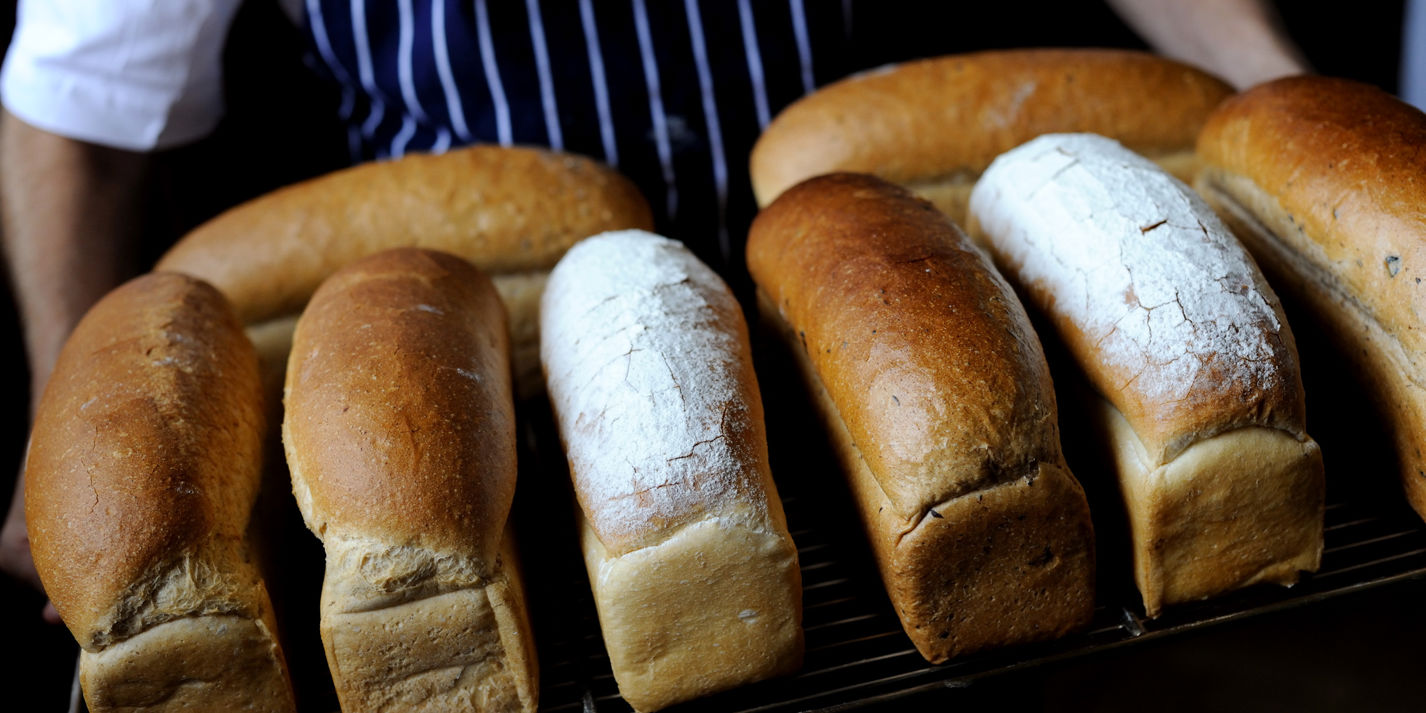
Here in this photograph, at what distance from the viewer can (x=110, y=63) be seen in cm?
162

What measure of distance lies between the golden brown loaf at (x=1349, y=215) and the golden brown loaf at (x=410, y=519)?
0.94 m

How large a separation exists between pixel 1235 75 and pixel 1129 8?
360 millimetres

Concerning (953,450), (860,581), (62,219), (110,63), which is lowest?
(860,581)

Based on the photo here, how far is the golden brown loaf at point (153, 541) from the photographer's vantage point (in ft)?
2.89

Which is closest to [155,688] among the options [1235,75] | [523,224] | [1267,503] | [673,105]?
[523,224]

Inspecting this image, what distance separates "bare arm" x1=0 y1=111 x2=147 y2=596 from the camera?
159 centimetres

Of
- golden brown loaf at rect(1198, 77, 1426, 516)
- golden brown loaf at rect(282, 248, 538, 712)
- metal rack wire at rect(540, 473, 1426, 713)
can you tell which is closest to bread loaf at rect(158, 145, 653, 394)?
golden brown loaf at rect(282, 248, 538, 712)

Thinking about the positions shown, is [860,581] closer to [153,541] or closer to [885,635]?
[885,635]

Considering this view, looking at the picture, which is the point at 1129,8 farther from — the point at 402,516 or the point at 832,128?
the point at 402,516

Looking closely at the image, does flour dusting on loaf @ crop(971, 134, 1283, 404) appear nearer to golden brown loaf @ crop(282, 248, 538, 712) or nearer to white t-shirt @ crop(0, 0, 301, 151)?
golden brown loaf @ crop(282, 248, 538, 712)

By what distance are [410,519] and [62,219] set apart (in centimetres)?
121

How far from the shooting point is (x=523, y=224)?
147 cm

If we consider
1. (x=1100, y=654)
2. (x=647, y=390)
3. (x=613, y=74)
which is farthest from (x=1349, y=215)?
(x=613, y=74)

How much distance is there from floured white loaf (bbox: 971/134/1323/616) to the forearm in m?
1.52
